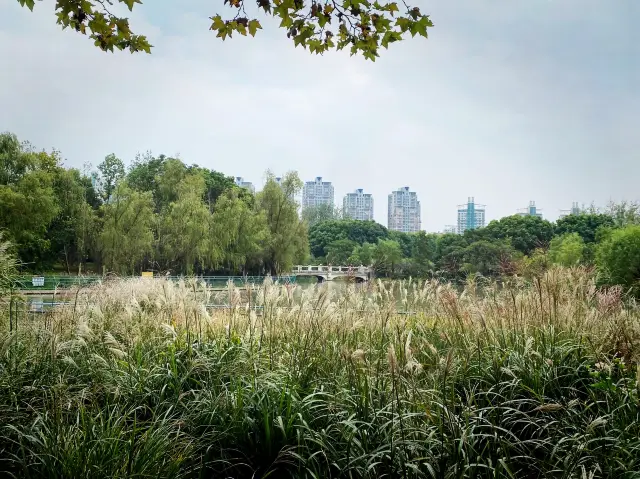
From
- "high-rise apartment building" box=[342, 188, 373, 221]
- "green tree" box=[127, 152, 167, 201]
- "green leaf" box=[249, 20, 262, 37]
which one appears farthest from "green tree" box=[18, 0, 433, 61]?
"high-rise apartment building" box=[342, 188, 373, 221]

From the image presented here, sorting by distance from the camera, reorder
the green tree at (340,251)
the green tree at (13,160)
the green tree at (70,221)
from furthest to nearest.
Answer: the green tree at (340,251)
the green tree at (70,221)
the green tree at (13,160)

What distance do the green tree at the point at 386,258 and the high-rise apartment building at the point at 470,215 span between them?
1622 inches

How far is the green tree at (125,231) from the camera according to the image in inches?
714

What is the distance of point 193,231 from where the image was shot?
19781 mm

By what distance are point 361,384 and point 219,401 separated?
62cm

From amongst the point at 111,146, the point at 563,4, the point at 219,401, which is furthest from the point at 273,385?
the point at 111,146

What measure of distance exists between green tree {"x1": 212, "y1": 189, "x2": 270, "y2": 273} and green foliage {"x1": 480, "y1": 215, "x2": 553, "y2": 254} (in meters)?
9.77

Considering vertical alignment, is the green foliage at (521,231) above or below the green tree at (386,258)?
above

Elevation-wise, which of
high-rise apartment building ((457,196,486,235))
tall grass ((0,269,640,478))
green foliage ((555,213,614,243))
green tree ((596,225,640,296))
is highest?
high-rise apartment building ((457,196,486,235))

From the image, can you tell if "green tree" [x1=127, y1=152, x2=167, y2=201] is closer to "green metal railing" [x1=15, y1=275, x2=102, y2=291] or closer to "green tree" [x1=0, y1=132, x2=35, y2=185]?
"green tree" [x1=0, y1=132, x2=35, y2=185]

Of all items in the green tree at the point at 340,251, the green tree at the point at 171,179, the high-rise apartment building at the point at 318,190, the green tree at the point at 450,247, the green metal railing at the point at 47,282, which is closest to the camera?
the green metal railing at the point at 47,282

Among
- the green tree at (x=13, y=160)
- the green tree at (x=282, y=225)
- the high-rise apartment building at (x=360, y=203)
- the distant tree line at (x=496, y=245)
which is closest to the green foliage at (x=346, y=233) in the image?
the distant tree line at (x=496, y=245)

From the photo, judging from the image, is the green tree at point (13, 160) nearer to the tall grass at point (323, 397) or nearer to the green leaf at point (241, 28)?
the tall grass at point (323, 397)

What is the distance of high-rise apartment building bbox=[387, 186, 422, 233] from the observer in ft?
222
